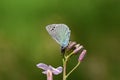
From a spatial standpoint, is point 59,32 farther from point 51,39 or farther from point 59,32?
point 51,39

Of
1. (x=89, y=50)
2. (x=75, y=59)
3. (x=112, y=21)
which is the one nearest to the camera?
(x=75, y=59)

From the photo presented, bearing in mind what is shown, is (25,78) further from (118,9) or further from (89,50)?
(118,9)

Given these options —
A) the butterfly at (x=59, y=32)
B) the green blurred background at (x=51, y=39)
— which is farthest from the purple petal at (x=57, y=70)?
the green blurred background at (x=51, y=39)

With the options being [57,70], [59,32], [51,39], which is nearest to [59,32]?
[59,32]

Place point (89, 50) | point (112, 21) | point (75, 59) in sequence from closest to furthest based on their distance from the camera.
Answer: point (75, 59)
point (89, 50)
point (112, 21)

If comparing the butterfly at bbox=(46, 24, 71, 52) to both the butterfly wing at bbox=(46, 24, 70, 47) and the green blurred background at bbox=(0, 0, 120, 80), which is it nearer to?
the butterfly wing at bbox=(46, 24, 70, 47)

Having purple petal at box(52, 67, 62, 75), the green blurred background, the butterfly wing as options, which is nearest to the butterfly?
the butterfly wing

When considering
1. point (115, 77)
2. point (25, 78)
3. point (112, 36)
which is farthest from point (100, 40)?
point (25, 78)

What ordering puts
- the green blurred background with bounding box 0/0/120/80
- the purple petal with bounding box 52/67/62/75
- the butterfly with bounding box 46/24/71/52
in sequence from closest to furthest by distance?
the butterfly with bounding box 46/24/71/52 < the purple petal with bounding box 52/67/62/75 < the green blurred background with bounding box 0/0/120/80
